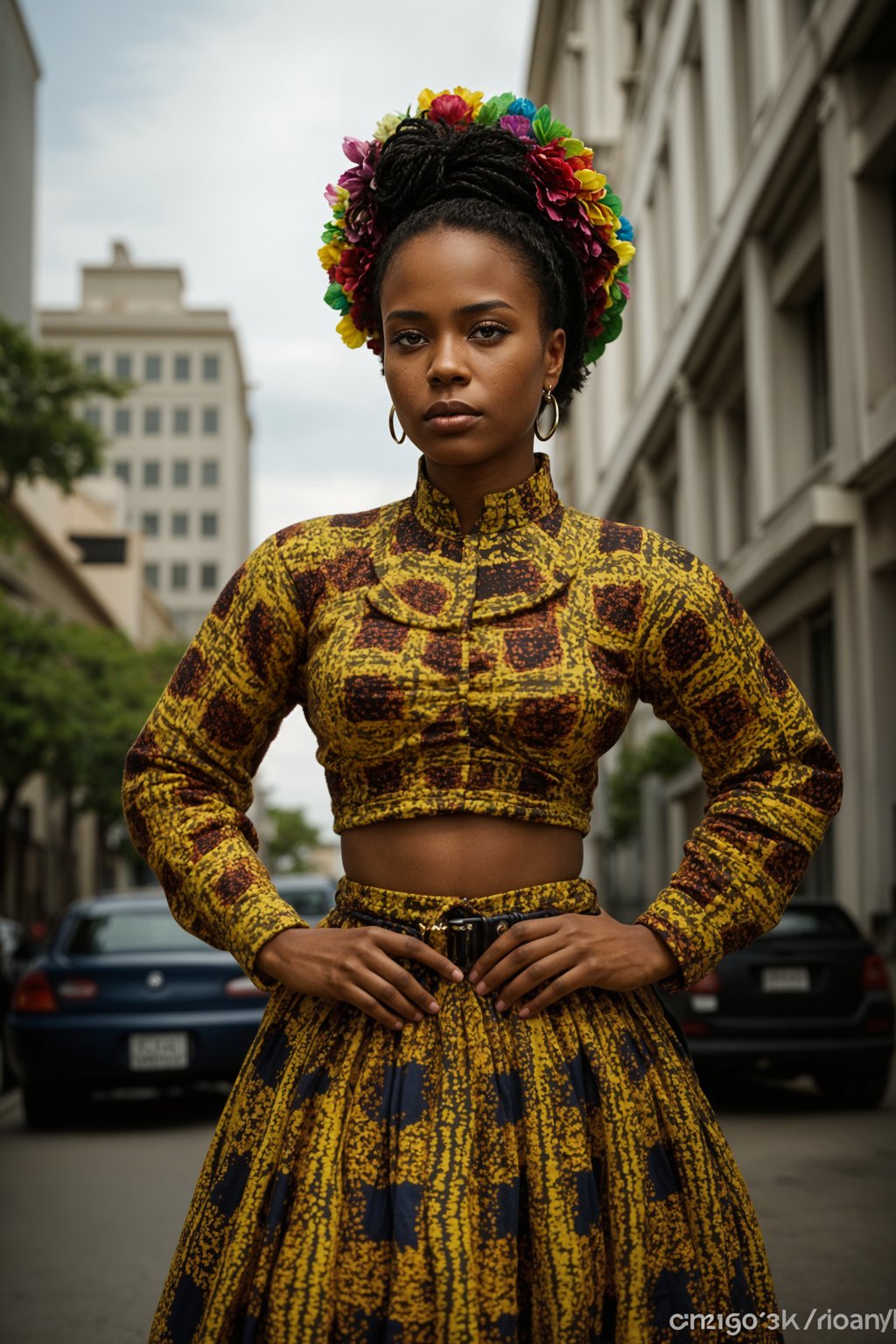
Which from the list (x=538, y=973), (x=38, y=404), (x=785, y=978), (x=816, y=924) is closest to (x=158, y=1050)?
(x=785, y=978)

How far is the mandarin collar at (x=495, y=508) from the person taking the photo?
8.10ft

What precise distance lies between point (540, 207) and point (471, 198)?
4.6 inches

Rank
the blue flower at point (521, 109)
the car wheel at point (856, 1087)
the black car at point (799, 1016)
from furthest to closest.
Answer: the car wheel at point (856, 1087) → the black car at point (799, 1016) → the blue flower at point (521, 109)

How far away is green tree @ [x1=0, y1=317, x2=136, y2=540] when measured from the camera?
67.6 feet

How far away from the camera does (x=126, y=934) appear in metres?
10.7

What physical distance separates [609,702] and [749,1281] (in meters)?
0.79

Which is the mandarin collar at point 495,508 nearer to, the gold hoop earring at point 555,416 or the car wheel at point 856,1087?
the gold hoop earring at point 555,416

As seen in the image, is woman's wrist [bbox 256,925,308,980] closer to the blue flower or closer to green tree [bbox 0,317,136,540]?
the blue flower

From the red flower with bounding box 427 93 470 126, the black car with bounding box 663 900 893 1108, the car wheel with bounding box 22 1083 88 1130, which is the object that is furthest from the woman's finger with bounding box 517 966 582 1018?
the car wheel with bounding box 22 1083 88 1130

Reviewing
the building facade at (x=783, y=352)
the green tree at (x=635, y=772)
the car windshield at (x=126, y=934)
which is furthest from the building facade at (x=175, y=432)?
the car windshield at (x=126, y=934)

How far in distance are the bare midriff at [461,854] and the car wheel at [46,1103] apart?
8206mm

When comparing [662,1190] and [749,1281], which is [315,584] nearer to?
[662,1190]

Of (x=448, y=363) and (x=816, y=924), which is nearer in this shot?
(x=448, y=363)

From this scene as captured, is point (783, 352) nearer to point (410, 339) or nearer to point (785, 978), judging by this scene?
point (785, 978)
